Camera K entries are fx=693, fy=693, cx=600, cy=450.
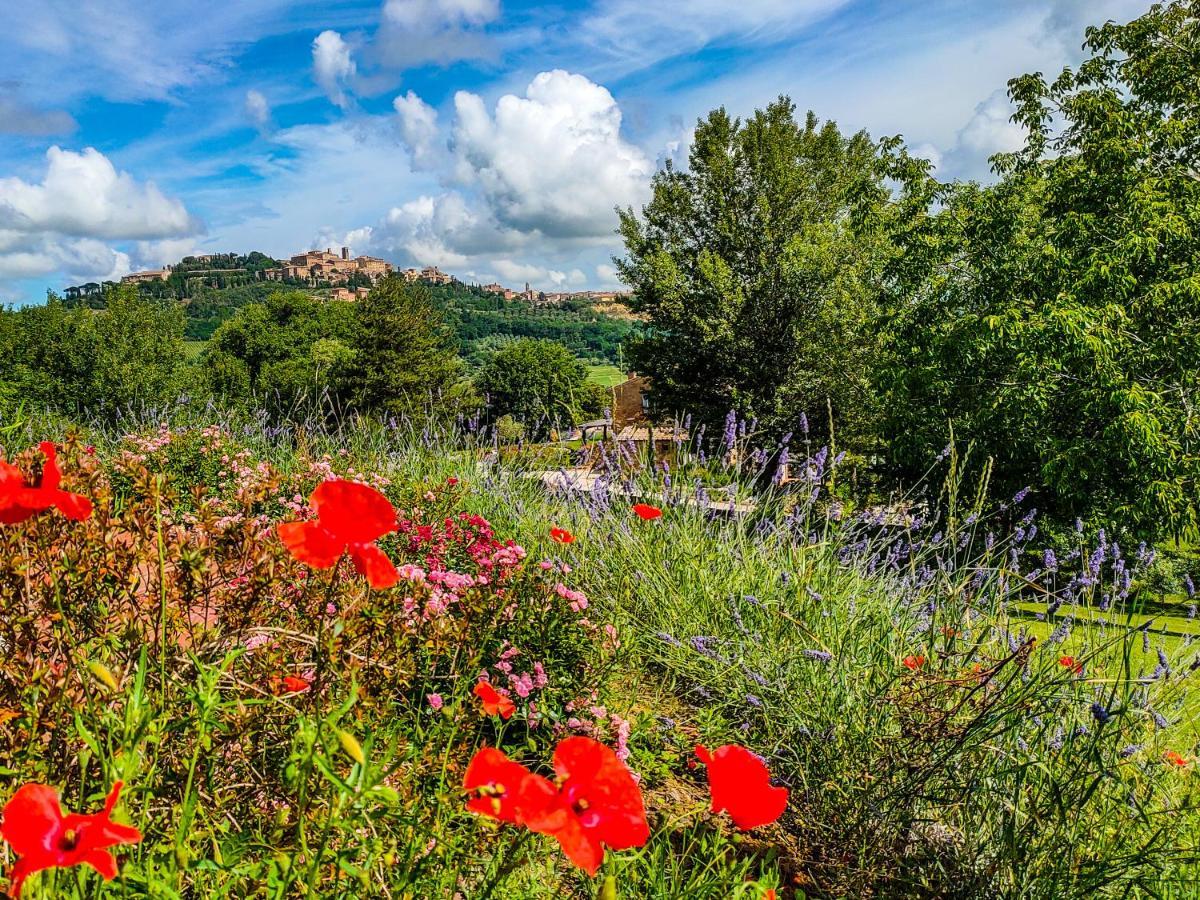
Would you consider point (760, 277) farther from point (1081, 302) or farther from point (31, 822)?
point (31, 822)

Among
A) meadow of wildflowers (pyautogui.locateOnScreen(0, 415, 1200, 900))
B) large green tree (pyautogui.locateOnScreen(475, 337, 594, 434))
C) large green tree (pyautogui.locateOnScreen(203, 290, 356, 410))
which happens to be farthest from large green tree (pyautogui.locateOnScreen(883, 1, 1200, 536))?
large green tree (pyautogui.locateOnScreen(475, 337, 594, 434))

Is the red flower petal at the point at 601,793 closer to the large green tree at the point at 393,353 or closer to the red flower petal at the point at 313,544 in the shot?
the red flower petal at the point at 313,544

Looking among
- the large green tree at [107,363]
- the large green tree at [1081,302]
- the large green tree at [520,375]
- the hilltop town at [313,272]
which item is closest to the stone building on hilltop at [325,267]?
the hilltop town at [313,272]

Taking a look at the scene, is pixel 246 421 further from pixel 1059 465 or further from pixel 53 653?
pixel 1059 465

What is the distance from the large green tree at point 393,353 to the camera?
102ft

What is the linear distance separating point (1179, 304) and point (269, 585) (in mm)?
11965

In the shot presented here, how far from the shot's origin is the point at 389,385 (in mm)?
30938

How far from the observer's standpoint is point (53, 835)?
2.33ft

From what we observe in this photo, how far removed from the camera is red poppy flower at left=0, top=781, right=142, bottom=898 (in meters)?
0.68

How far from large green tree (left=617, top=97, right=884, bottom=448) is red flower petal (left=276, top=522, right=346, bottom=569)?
53.8 feet

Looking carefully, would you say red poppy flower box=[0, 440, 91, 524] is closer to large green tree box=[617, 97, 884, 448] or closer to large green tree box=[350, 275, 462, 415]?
large green tree box=[617, 97, 884, 448]

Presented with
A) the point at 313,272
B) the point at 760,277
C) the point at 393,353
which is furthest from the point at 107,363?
the point at 313,272

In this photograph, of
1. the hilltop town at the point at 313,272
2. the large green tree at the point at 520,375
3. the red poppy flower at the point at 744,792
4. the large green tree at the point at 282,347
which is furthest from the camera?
the hilltop town at the point at 313,272

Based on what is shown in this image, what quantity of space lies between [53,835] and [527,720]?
64.1 inches
